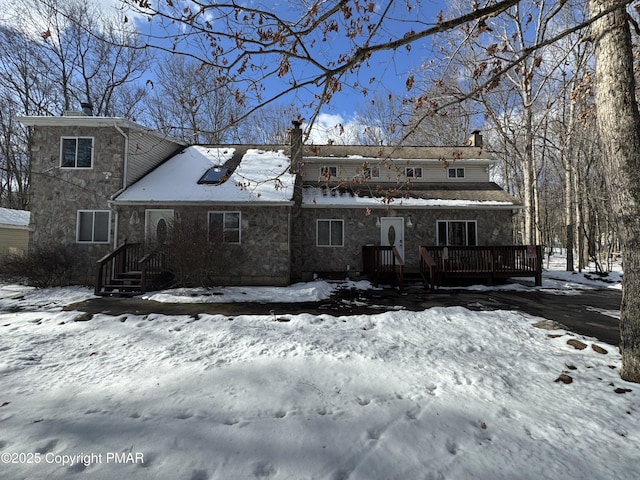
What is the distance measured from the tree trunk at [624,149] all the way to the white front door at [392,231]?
30.3 ft

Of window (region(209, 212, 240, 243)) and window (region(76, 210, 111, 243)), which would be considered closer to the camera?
window (region(209, 212, 240, 243))

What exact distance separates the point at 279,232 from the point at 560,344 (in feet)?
27.3

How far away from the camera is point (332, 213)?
12.8 m

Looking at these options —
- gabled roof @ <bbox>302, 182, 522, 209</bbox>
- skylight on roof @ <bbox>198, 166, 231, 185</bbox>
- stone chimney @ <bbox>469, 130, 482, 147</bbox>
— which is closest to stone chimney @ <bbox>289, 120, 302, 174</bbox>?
gabled roof @ <bbox>302, 182, 522, 209</bbox>

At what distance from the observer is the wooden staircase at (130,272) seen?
9.12 m

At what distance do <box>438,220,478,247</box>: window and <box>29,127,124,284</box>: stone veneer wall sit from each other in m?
12.5

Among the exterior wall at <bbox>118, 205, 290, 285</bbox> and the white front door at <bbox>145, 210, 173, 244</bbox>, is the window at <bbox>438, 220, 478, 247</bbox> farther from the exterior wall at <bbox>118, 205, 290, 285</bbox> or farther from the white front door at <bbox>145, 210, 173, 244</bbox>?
the white front door at <bbox>145, 210, 173, 244</bbox>

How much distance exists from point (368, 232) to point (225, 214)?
18.6 feet

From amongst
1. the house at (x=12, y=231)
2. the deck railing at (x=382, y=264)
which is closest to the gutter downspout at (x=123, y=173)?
the deck railing at (x=382, y=264)

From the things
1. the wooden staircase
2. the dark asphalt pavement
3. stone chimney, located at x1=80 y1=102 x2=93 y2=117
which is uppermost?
stone chimney, located at x1=80 y1=102 x2=93 y2=117

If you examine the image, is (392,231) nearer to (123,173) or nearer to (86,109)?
(123,173)

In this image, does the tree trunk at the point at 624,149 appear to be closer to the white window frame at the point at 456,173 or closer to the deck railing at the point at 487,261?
the deck railing at the point at 487,261

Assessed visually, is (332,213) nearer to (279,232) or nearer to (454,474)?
(279,232)

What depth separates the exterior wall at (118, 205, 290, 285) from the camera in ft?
35.7
